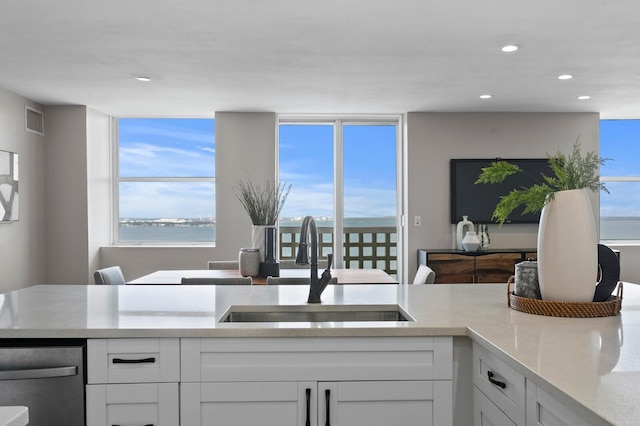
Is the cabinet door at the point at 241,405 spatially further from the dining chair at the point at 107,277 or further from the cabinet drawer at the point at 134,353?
the dining chair at the point at 107,277

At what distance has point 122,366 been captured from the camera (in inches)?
64.2

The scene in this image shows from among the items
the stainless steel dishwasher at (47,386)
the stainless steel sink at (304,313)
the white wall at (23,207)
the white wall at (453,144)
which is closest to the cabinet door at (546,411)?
the stainless steel sink at (304,313)

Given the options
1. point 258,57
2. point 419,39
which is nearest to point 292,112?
point 258,57

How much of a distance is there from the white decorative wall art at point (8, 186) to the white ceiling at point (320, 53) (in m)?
0.71

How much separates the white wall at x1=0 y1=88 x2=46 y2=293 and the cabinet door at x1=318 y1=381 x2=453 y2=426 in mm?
4745

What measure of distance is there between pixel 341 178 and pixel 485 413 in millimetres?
5305

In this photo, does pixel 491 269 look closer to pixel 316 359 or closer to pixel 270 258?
pixel 270 258

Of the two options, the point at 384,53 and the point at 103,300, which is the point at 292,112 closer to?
the point at 384,53

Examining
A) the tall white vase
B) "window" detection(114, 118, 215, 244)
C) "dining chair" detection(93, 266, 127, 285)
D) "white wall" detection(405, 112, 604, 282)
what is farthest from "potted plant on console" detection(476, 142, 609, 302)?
"window" detection(114, 118, 215, 244)

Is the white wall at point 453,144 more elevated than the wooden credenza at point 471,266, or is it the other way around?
the white wall at point 453,144

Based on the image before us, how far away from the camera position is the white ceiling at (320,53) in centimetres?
315

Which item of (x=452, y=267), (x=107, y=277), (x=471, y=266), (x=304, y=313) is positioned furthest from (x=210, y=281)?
(x=471, y=266)

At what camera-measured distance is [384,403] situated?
5.39 feet

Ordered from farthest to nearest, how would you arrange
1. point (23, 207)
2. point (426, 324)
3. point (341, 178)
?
point (341, 178) < point (23, 207) < point (426, 324)
